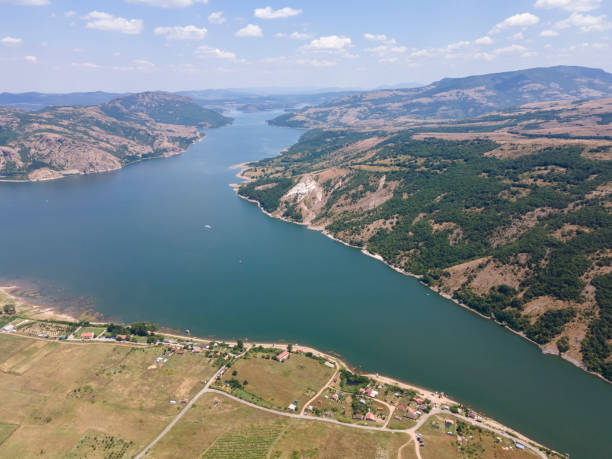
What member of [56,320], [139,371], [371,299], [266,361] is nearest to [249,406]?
[266,361]

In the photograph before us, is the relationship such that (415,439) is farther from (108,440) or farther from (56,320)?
(56,320)

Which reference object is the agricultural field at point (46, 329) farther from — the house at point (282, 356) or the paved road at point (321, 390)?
the paved road at point (321, 390)

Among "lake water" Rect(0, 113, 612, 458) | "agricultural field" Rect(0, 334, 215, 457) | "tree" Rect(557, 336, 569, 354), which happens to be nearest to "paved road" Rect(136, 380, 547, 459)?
"agricultural field" Rect(0, 334, 215, 457)

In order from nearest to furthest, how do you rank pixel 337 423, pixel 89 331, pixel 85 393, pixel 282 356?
pixel 337 423 → pixel 85 393 → pixel 282 356 → pixel 89 331

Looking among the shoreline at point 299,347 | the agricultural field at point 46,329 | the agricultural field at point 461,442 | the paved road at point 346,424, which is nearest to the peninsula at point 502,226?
the shoreline at point 299,347

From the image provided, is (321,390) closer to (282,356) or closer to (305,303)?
(282,356)

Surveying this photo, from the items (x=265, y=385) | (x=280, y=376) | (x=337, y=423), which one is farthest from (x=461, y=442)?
(x=265, y=385)
